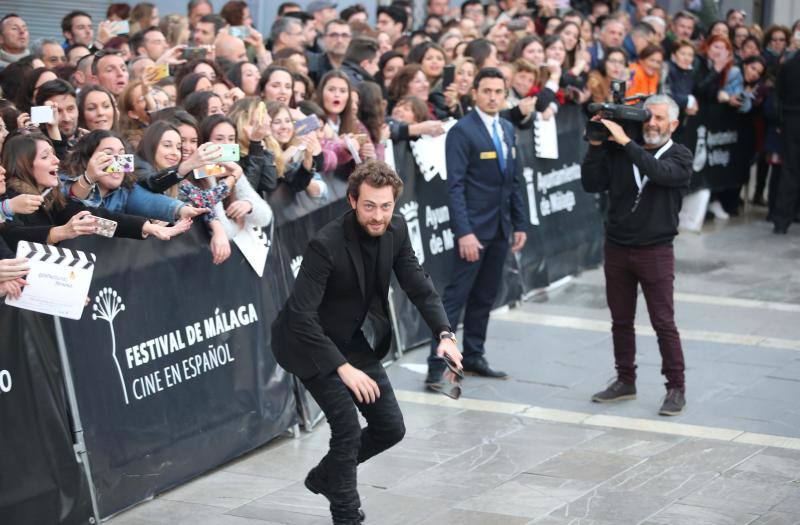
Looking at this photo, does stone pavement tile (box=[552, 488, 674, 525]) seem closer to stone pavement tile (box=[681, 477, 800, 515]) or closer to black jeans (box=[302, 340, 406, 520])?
stone pavement tile (box=[681, 477, 800, 515])

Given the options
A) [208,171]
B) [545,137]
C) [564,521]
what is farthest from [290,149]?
[545,137]

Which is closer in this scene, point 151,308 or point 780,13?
point 151,308

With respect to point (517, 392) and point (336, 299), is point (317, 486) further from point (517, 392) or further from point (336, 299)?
point (517, 392)

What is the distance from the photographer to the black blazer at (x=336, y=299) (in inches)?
240

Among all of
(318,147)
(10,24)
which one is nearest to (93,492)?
(318,147)

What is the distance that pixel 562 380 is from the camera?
31.2 feet

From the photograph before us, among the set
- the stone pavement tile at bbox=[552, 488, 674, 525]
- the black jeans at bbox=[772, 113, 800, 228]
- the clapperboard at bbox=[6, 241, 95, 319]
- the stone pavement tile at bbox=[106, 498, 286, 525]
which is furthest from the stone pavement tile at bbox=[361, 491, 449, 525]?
the black jeans at bbox=[772, 113, 800, 228]

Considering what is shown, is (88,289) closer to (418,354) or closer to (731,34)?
(418,354)

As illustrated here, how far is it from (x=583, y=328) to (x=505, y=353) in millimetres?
1056

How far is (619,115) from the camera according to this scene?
842cm

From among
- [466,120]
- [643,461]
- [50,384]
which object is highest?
[466,120]

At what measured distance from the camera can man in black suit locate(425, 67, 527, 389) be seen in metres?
9.33

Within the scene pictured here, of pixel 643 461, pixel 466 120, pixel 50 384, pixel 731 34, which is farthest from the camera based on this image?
pixel 731 34

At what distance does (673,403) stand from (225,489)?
317cm
